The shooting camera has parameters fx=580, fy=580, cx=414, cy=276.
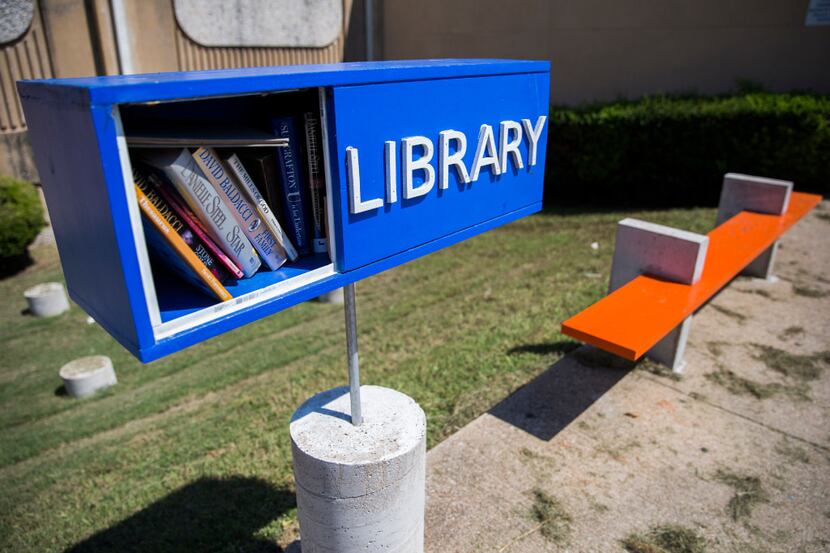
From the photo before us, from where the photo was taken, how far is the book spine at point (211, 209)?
1.74m

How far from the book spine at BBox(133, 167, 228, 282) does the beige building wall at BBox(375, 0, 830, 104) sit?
9948 mm

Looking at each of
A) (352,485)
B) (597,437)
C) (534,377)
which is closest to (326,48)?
(534,377)

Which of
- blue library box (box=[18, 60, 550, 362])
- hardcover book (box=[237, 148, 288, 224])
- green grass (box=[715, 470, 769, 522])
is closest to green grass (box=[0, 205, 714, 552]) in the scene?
green grass (box=[715, 470, 769, 522])

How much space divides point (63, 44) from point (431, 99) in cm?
893

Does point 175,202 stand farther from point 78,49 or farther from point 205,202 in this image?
point 78,49

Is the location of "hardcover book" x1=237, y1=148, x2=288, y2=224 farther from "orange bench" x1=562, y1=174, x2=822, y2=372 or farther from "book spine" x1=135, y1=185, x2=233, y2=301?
"orange bench" x1=562, y1=174, x2=822, y2=372

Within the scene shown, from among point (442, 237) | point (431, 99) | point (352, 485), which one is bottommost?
point (352, 485)

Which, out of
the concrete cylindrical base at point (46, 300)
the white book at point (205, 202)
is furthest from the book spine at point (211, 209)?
the concrete cylindrical base at point (46, 300)

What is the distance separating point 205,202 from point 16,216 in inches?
337

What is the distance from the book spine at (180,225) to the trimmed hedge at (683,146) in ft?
28.0

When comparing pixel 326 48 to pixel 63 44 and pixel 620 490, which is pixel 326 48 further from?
pixel 620 490

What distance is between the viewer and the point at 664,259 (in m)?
4.52

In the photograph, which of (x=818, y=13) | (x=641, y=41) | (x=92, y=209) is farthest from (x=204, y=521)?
(x=818, y=13)

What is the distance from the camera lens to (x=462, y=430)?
3.91 meters
